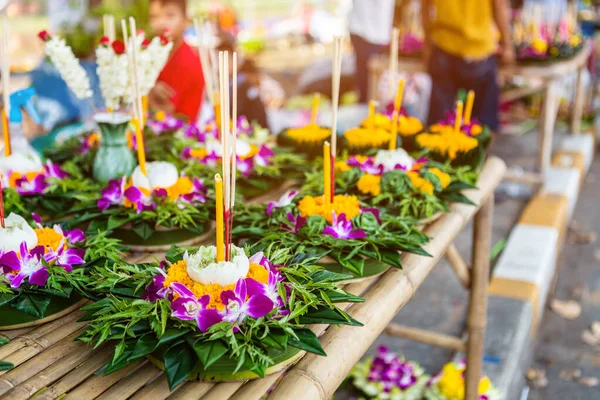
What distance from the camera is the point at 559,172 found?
14.2ft

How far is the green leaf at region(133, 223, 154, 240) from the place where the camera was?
4.47 feet

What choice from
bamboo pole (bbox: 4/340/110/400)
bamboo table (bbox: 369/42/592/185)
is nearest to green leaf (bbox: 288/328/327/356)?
bamboo pole (bbox: 4/340/110/400)

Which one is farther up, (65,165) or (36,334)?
(65,165)

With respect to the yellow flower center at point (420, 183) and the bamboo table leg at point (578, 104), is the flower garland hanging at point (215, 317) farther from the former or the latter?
the bamboo table leg at point (578, 104)

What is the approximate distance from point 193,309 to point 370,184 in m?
0.70

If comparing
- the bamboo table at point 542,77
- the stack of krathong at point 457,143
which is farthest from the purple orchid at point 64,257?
the bamboo table at point 542,77

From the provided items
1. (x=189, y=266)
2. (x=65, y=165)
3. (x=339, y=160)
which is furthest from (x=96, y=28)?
(x=189, y=266)

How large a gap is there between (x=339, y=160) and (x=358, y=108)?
3575mm

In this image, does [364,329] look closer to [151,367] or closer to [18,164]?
[151,367]

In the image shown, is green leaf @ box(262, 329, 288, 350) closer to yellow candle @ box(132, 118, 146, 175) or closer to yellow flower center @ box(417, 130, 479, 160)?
yellow candle @ box(132, 118, 146, 175)

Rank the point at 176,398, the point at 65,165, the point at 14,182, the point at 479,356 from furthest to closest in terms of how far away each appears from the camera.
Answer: the point at 479,356
the point at 65,165
the point at 14,182
the point at 176,398

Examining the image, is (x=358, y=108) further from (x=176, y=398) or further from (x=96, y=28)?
(x=176, y=398)

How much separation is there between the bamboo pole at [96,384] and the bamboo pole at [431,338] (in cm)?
140

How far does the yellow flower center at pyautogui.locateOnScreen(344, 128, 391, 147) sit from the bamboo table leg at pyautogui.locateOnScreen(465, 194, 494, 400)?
435 mm
